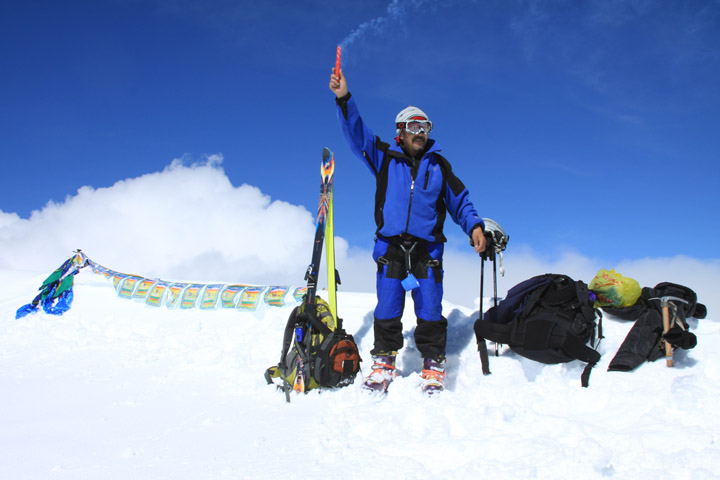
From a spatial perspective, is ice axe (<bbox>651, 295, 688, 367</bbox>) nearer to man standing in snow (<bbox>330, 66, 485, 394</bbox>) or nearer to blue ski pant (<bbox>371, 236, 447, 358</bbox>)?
man standing in snow (<bbox>330, 66, 485, 394</bbox>)

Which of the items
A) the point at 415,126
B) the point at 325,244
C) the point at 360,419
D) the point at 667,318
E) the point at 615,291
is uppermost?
the point at 415,126

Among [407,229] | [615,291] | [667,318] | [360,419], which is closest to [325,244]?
[407,229]

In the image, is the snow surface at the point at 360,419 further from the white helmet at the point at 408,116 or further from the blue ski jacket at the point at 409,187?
the white helmet at the point at 408,116

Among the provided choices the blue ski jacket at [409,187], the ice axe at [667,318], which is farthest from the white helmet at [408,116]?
the ice axe at [667,318]

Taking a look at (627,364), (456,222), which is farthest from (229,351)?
(627,364)

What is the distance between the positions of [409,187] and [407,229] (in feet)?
1.20

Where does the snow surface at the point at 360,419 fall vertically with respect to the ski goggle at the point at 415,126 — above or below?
below

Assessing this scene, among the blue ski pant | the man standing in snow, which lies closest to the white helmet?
the man standing in snow

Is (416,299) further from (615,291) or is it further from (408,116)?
(615,291)

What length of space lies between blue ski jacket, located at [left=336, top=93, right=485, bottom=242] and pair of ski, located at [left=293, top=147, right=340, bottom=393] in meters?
0.86

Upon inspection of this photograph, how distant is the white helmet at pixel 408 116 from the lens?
416 cm

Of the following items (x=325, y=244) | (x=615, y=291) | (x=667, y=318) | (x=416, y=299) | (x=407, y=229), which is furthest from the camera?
(x=325, y=244)

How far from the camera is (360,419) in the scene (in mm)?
3098

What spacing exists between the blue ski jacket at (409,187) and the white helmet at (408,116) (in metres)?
0.18
